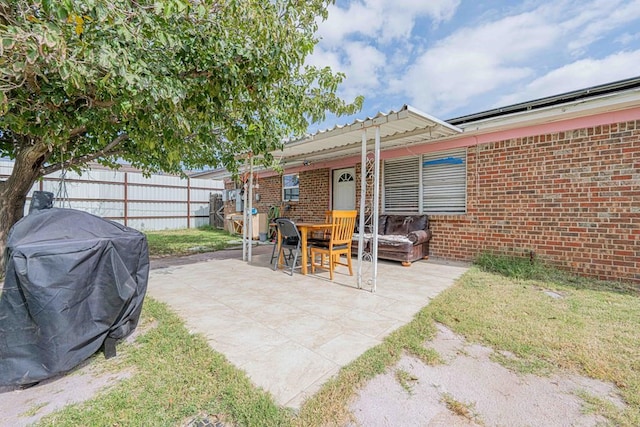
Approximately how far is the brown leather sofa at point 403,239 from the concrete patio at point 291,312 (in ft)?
1.27

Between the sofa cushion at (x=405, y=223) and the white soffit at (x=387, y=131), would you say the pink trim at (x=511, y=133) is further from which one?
the sofa cushion at (x=405, y=223)

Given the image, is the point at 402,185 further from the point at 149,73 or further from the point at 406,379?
the point at 149,73

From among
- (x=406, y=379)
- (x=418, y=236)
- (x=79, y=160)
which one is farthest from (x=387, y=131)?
(x=79, y=160)

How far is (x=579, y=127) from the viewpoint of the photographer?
14.9 ft

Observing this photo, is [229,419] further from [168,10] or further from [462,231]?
[462,231]

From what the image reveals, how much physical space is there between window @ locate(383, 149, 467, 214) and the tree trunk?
22.1 ft

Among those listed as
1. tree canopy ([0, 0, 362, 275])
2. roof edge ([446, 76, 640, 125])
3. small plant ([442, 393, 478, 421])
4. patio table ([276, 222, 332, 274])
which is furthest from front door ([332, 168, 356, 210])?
small plant ([442, 393, 478, 421])

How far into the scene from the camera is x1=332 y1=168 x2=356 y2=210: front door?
8039 mm

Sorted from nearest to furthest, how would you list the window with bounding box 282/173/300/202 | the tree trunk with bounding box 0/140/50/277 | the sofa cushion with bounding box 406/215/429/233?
the tree trunk with bounding box 0/140/50/277
the sofa cushion with bounding box 406/215/429/233
the window with bounding box 282/173/300/202

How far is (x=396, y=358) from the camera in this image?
86.5 inches

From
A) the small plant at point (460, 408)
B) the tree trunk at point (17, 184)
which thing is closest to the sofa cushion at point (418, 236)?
the small plant at point (460, 408)

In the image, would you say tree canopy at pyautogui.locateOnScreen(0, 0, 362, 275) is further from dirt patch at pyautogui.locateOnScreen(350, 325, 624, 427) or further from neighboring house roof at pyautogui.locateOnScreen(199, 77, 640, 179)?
dirt patch at pyautogui.locateOnScreen(350, 325, 624, 427)

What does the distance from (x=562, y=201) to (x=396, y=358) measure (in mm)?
4621

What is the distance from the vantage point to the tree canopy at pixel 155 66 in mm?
1962
